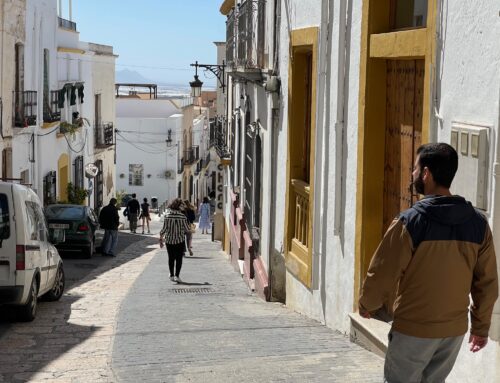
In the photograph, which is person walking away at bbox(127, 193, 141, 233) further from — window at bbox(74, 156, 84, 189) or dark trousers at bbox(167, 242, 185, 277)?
dark trousers at bbox(167, 242, 185, 277)

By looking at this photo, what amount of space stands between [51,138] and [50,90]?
1.48m

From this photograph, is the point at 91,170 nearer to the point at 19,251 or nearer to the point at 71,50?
the point at 71,50

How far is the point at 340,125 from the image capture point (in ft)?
29.1

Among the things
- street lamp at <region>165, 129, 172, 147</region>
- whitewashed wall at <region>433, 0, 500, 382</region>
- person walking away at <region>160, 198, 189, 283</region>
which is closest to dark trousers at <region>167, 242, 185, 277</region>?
person walking away at <region>160, 198, 189, 283</region>

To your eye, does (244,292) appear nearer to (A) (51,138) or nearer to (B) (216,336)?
(B) (216,336)

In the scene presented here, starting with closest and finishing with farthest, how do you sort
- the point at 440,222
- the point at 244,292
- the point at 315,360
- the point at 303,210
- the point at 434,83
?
the point at 440,222 < the point at 434,83 < the point at 315,360 < the point at 303,210 < the point at 244,292

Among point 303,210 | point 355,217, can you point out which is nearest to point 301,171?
point 303,210

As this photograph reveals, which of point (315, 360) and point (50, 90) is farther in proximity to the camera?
point (50, 90)

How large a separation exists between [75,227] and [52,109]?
8.35 meters

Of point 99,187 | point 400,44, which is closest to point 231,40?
point 400,44

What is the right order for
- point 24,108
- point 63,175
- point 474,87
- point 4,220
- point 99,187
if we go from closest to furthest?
point 474,87 < point 4,220 < point 24,108 < point 63,175 < point 99,187

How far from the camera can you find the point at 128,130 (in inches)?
A: 2023

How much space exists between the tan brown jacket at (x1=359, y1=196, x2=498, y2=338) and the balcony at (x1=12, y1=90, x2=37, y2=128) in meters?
20.1

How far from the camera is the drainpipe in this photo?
884 cm
